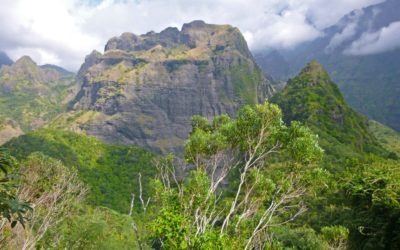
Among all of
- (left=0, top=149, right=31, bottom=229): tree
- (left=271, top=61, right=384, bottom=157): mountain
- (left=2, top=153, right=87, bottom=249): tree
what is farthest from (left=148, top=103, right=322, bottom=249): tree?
(left=271, top=61, right=384, bottom=157): mountain

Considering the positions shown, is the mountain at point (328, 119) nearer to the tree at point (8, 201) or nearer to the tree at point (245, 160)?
the tree at point (245, 160)

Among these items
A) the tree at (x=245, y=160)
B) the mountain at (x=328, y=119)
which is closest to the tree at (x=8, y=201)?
the tree at (x=245, y=160)

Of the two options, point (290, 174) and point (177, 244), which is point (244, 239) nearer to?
point (290, 174)

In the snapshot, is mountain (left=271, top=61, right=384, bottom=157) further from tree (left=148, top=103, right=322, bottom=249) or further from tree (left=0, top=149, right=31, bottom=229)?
tree (left=0, top=149, right=31, bottom=229)

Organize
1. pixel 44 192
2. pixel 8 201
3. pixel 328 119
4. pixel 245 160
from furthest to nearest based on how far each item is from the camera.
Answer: pixel 328 119 < pixel 44 192 < pixel 245 160 < pixel 8 201

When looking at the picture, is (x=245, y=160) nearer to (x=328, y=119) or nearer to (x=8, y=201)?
(x=8, y=201)

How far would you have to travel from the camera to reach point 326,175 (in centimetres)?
2319

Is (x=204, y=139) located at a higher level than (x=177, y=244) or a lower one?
higher

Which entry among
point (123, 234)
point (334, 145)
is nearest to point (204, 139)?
point (123, 234)

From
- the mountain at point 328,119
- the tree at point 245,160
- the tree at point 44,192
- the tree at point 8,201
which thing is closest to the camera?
the tree at point 8,201

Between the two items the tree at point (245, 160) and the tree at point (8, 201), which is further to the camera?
the tree at point (245, 160)

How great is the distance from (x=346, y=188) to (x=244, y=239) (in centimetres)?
909

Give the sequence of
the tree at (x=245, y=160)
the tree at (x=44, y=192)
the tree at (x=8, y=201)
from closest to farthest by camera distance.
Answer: the tree at (x=8, y=201)
the tree at (x=245, y=160)
the tree at (x=44, y=192)

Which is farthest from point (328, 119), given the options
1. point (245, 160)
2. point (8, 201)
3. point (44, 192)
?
point (8, 201)
